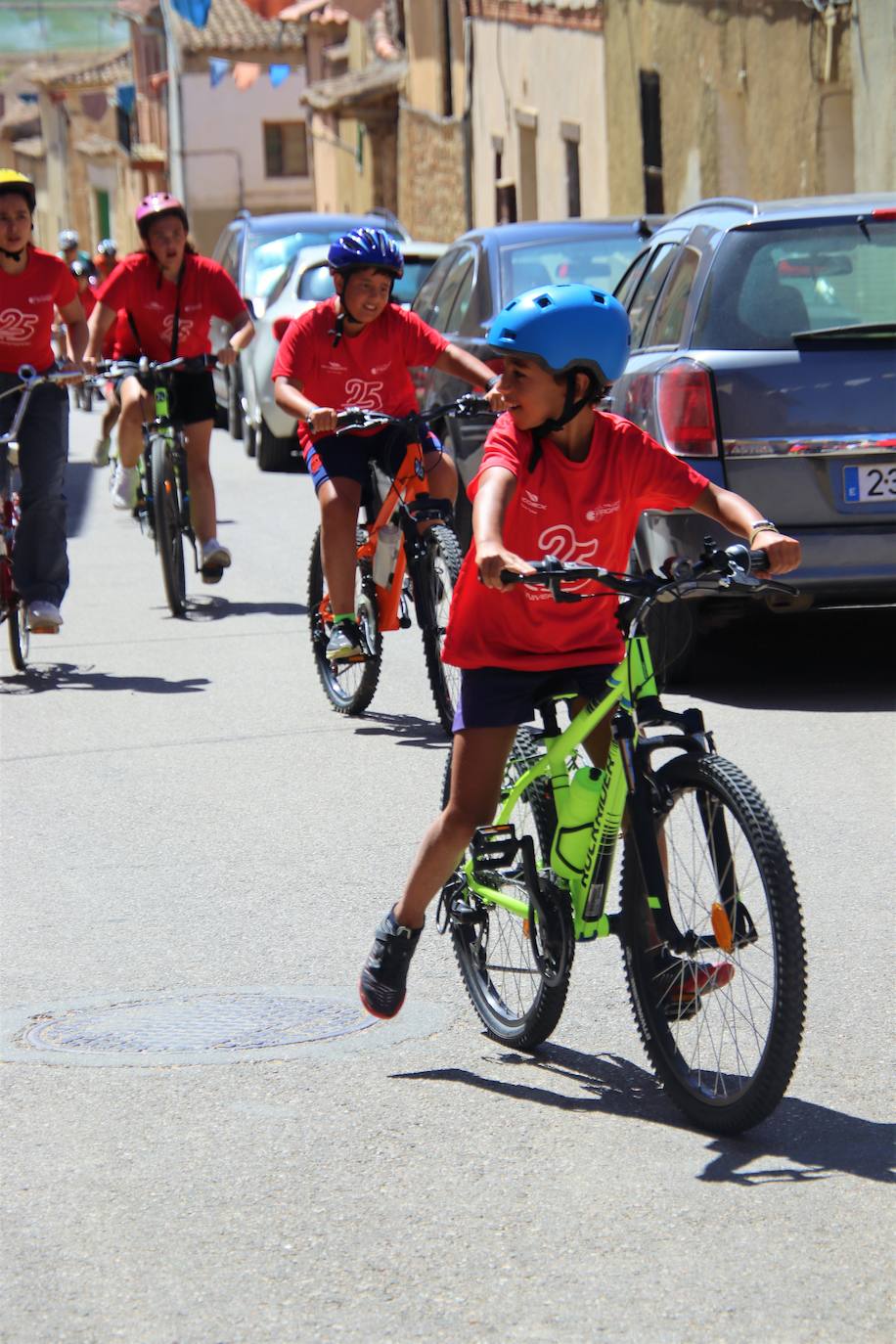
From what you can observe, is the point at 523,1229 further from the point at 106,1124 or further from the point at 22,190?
the point at 22,190

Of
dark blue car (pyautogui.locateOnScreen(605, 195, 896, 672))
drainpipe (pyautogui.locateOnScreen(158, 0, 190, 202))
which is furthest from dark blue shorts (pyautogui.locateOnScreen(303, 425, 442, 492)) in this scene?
drainpipe (pyautogui.locateOnScreen(158, 0, 190, 202))

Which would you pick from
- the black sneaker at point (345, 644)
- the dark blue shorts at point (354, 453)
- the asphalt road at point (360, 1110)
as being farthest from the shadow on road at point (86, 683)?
the dark blue shorts at point (354, 453)

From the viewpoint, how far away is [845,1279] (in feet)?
11.9

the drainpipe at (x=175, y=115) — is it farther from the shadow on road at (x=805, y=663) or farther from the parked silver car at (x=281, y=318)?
the shadow on road at (x=805, y=663)

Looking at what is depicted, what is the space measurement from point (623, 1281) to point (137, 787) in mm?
4162

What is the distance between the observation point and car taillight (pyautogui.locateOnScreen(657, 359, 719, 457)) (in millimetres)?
8281

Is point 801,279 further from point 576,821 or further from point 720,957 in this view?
point 720,957

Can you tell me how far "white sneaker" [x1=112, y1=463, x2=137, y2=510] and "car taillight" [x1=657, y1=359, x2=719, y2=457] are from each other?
14.3 feet

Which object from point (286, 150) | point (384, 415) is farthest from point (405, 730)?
point (286, 150)

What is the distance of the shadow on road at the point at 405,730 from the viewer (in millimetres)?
8172

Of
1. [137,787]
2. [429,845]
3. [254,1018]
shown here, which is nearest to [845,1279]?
[429,845]

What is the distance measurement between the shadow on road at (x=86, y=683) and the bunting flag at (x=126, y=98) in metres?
77.4

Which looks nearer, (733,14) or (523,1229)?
(523,1229)

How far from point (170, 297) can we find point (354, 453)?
3284mm
